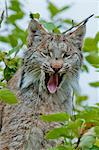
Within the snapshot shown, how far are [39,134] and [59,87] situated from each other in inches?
16.4

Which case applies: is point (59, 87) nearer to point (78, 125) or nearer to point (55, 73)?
point (55, 73)

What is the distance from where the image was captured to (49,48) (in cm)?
423

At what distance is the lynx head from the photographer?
160 inches

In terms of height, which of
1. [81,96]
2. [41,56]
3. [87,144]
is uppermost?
[41,56]

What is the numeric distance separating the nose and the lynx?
1.5 inches

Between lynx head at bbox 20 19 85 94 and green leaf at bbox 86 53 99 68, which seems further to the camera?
lynx head at bbox 20 19 85 94

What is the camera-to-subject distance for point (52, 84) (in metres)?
3.95

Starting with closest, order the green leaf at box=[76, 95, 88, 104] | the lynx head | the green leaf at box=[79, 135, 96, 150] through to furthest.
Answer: the green leaf at box=[79, 135, 96, 150] → the lynx head → the green leaf at box=[76, 95, 88, 104]

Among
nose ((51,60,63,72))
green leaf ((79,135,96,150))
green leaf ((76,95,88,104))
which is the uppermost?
nose ((51,60,63,72))

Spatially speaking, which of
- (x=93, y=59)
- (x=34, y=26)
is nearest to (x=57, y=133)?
(x=93, y=59)

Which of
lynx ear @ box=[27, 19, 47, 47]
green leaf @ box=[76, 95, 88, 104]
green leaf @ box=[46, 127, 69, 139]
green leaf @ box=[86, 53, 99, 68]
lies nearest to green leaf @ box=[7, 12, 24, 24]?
lynx ear @ box=[27, 19, 47, 47]

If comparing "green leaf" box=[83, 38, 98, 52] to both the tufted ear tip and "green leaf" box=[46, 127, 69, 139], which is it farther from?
"green leaf" box=[46, 127, 69, 139]

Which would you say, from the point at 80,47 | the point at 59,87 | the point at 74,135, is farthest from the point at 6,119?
the point at 74,135

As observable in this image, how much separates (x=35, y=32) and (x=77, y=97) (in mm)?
667
